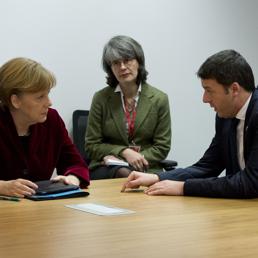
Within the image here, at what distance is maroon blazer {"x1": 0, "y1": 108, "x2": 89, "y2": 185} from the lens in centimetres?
279

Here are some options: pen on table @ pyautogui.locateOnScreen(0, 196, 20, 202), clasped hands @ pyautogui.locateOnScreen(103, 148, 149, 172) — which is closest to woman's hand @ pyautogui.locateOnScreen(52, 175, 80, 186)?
pen on table @ pyautogui.locateOnScreen(0, 196, 20, 202)

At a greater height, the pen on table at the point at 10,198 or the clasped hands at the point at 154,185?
the clasped hands at the point at 154,185

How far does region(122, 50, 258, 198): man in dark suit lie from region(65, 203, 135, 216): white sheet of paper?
1.20 feet

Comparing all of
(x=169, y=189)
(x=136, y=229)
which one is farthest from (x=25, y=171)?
(x=136, y=229)

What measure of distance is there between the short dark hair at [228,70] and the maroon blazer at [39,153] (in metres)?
0.82

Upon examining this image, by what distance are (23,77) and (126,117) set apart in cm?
154

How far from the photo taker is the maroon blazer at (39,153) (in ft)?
9.14

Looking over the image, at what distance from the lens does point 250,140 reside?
8.48 ft

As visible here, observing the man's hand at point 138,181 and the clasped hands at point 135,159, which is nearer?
the man's hand at point 138,181

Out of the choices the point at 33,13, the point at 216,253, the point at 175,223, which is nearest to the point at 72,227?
the point at 175,223

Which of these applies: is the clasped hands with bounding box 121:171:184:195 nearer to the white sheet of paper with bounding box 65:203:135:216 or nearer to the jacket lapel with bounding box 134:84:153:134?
the white sheet of paper with bounding box 65:203:135:216

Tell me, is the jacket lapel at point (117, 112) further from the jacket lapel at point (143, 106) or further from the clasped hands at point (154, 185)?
the clasped hands at point (154, 185)

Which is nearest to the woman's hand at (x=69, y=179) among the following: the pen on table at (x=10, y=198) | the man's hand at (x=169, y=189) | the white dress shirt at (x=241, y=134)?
the pen on table at (x=10, y=198)

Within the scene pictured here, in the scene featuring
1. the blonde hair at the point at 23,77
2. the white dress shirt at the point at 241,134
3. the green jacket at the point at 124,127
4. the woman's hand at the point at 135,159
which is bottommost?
the woman's hand at the point at 135,159
